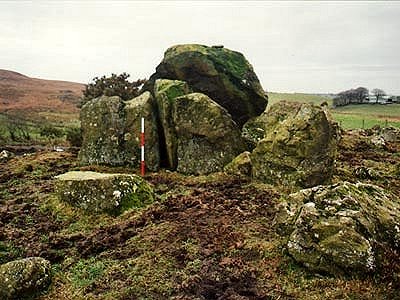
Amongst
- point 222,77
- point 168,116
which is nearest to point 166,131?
point 168,116

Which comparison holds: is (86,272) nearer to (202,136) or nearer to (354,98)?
(202,136)

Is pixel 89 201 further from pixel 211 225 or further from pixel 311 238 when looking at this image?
pixel 311 238

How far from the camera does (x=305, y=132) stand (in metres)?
13.5

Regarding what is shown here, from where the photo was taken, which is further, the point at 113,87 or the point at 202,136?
the point at 113,87

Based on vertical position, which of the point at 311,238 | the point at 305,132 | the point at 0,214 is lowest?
the point at 0,214

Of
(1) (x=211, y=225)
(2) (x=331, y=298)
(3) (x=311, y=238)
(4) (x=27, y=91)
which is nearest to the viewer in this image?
(2) (x=331, y=298)

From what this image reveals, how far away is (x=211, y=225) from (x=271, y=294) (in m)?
3.13

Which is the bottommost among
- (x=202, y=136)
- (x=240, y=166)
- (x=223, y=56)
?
(x=240, y=166)

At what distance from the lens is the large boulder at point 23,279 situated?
24.2ft

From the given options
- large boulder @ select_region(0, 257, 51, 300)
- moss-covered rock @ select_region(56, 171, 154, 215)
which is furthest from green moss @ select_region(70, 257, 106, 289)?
moss-covered rock @ select_region(56, 171, 154, 215)

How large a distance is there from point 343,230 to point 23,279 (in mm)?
5640

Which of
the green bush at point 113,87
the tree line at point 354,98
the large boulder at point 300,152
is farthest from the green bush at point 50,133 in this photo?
the tree line at point 354,98

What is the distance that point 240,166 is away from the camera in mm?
14938

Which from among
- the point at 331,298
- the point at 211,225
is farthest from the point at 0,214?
the point at 331,298
